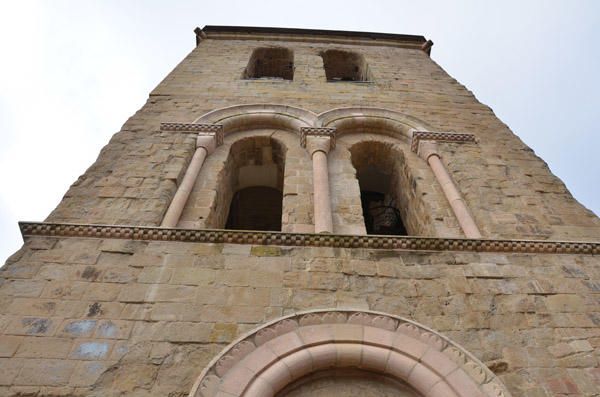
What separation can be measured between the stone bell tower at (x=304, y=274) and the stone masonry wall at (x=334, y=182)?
35 mm

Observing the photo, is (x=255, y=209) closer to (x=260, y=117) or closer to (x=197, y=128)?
(x=260, y=117)

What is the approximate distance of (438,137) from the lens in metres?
6.84

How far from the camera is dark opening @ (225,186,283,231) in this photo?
8.24m

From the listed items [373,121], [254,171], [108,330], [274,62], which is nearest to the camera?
[108,330]

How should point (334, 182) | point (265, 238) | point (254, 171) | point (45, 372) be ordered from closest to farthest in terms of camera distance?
point (45, 372)
point (265, 238)
point (334, 182)
point (254, 171)

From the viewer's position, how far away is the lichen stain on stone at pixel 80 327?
333 cm

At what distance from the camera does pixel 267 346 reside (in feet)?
10.7

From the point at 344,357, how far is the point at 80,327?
2.08 m

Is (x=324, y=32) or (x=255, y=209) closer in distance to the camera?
(x=255, y=209)

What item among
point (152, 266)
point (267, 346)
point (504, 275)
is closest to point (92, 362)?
point (152, 266)

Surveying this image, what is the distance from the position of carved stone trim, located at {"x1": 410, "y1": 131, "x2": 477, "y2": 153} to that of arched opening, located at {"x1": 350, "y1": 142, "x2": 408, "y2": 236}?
1.14 ft

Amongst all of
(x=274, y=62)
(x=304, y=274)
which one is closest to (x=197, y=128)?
(x=304, y=274)

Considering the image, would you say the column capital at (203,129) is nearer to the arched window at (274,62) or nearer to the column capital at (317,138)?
the column capital at (317,138)

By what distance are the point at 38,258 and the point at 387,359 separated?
3.26m
